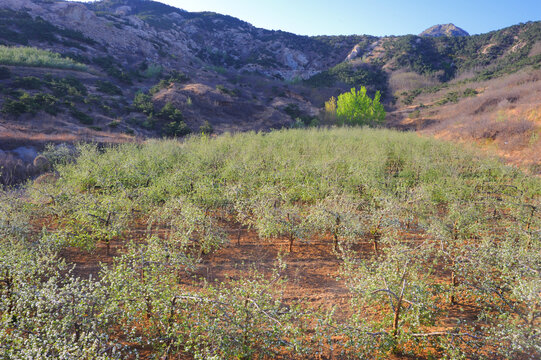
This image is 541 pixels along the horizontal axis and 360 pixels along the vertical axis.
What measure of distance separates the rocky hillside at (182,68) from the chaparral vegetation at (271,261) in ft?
41.4

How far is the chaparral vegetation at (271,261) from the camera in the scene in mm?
3158

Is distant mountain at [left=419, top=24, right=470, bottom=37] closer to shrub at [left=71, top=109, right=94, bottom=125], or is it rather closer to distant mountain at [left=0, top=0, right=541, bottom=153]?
distant mountain at [left=0, top=0, right=541, bottom=153]

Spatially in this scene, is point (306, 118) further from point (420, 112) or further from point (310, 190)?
point (310, 190)

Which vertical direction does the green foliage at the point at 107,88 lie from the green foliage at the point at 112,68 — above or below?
below

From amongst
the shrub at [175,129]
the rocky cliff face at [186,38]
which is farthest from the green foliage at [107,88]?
the rocky cliff face at [186,38]

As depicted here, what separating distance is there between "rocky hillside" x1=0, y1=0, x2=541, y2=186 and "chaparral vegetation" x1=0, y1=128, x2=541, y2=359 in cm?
1262

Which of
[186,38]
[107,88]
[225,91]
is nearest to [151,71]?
[107,88]

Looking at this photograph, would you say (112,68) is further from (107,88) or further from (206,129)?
(206,129)

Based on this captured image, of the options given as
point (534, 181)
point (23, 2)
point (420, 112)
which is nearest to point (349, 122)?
point (420, 112)

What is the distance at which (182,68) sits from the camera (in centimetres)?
4369

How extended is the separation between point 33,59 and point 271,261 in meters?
34.5

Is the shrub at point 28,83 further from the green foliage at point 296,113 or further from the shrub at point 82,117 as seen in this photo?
the green foliage at point 296,113

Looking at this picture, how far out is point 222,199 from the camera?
7.05m

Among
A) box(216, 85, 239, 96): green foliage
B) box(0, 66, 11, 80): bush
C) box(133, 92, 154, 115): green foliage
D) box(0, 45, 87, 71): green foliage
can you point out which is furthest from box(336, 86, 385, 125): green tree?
box(0, 66, 11, 80): bush
